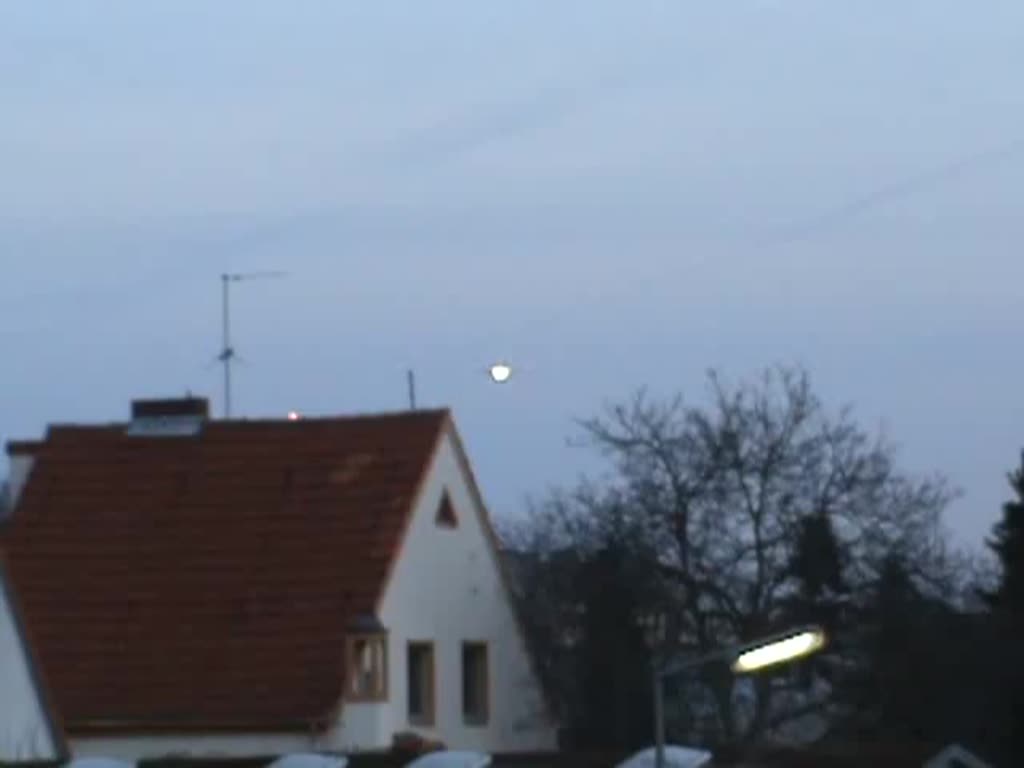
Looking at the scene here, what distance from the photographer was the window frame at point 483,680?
43625 millimetres

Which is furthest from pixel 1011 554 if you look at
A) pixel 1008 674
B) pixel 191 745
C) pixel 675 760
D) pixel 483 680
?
pixel 675 760

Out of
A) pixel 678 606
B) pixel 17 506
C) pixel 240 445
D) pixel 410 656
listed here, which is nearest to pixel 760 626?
pixel 678 606

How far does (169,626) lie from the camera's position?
41.0 meters

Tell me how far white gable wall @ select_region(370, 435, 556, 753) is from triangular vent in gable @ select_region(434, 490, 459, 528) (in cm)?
10

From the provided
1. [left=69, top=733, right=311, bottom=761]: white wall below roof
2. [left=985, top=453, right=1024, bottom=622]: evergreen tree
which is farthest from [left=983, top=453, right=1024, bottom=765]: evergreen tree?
[left=69, top=733, right=311, bottom=761]: white wall below roof

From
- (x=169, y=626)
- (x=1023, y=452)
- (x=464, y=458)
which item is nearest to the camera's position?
(x=169, y=626)

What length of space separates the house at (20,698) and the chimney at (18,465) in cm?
748

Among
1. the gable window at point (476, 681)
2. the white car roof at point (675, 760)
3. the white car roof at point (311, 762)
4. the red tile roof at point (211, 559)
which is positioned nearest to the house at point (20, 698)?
the red tile roof at point (211, 559)

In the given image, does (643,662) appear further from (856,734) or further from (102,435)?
(102,435)

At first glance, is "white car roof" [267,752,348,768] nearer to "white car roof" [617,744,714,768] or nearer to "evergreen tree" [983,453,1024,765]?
"white car roof" [617,744,714,768]

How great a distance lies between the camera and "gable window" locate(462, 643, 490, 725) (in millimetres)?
43750

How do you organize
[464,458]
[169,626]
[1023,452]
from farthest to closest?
[1023,452], [464,458], [169,626]

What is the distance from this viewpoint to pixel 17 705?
35.8m

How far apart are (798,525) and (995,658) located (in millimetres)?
3390
